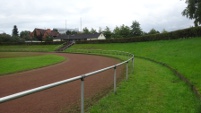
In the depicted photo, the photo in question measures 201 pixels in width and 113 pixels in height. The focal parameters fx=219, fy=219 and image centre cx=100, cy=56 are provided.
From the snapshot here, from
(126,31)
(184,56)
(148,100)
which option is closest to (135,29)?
(126,31)

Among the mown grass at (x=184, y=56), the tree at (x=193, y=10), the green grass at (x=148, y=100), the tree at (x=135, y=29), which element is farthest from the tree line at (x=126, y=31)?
the green grass at (x=148, y=100)

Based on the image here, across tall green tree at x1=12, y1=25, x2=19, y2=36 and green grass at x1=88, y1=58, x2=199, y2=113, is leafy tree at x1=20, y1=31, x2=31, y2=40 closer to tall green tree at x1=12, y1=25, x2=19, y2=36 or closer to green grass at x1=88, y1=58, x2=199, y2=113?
tall green tree at x1=12, y1=25, x2=19, y2=36

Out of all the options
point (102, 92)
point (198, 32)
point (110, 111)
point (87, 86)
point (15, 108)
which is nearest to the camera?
point (110, 111)

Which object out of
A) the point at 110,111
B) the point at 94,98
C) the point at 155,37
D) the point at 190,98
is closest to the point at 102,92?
the point at 94,98

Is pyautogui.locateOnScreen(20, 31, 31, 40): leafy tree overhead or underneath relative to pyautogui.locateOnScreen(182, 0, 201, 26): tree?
A: underneath

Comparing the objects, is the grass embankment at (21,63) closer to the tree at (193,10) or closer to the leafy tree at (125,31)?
the tree at (193,10)

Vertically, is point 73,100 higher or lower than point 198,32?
lower

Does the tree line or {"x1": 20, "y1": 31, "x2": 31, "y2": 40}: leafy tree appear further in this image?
{"x1": 20, "y1": 31, "x2": 31, "y2": 40}: leafy tree

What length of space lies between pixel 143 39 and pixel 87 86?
1382 inches

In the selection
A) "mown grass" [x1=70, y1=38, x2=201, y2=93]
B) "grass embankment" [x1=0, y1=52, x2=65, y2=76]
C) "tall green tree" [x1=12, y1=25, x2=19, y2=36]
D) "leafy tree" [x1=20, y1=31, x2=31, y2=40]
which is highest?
"tall green tree" [x1=12, y1=25, x2=19, y2=36]

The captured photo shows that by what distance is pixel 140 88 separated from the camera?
27.5ft

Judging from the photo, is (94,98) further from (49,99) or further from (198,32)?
(198,32)

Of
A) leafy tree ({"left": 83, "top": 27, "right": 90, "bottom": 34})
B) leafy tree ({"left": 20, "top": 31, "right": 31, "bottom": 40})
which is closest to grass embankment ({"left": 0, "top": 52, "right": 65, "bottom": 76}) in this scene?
leafy tree ({"left": 83, "top": 27, "right": 90, "bottom": 34})

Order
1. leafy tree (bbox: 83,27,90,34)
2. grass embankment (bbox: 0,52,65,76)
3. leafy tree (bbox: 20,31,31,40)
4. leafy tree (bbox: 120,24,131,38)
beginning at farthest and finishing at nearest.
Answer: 1. leafy tree (bbox: 83,27,90,34)
2. leafy tree (bbox: 20,31,31,40)
3. leafy tree (bbox: 120,24,131,38)
4. grass embankment (bbox: 0,52,65,76)
